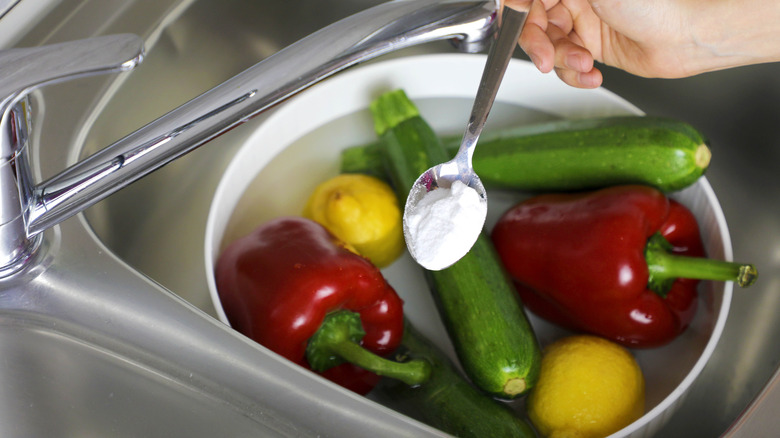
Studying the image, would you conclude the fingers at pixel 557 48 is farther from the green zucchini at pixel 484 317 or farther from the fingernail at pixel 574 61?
the green zucchini at pixel 484 317

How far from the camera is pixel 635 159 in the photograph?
0.69 metres

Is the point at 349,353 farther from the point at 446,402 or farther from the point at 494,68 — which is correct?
the point at 494,68

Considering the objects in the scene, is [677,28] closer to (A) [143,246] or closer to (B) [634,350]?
(B) [634,350]

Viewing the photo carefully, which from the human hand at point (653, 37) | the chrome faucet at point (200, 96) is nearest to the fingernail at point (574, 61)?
the human hand at point (653, 37)

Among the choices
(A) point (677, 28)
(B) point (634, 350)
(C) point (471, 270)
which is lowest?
(B) point (634, 350)

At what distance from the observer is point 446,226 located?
513 mm

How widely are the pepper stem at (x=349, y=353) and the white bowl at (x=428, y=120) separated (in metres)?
0.09

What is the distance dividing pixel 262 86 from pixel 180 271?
1.20 ft

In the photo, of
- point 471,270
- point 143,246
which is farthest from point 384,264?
point 143,246

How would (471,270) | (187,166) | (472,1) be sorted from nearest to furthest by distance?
(472,1) < (471,270) < (187,166)

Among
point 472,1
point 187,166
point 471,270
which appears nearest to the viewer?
point 472,1

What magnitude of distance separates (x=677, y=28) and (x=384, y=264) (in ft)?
1.25

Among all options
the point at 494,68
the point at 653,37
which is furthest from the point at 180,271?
the point at 653,37

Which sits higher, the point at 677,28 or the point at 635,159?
the point at 677,28
